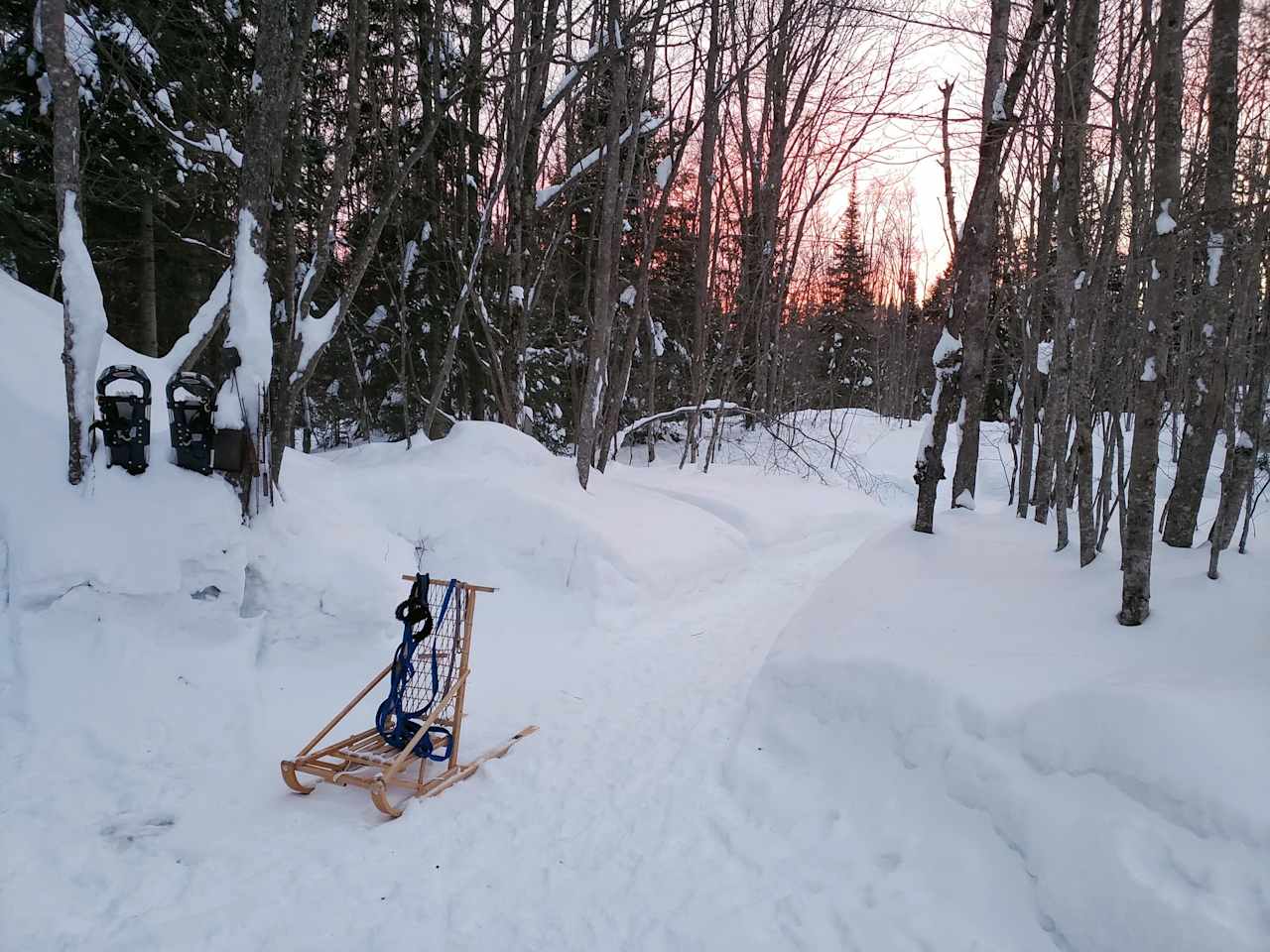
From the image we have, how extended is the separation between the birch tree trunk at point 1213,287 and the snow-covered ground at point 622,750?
1.78ft

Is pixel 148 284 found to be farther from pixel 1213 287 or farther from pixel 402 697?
pixel 1213 287

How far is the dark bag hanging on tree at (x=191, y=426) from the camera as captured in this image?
5.54 m

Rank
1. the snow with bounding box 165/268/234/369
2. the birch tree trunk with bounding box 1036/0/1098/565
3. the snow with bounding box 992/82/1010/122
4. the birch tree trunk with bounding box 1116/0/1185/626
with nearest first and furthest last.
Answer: the birch tree trunk with bounding box 1116/0/1185/626, the snow with bounding box 165/268/234/369, the birch tree trunk with bounding box 1036/0/1098/565, the snow with bounding box 992/82/1010/122

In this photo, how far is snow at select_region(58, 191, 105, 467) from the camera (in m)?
5.05

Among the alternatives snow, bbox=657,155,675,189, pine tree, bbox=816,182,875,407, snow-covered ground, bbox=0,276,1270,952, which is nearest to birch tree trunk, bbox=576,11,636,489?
snow, bbox=657,155,675,189

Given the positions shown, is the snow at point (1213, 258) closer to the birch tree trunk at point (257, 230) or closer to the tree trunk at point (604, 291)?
the tree trunk at point (604, 291)

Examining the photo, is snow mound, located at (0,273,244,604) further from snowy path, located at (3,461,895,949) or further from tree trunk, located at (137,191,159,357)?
tree trunk, located at (137,191,159,357)

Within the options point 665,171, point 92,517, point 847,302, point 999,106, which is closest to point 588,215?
point 665,171

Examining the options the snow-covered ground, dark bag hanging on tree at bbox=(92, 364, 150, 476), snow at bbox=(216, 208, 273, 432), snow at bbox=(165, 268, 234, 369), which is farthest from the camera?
snow at bbox=(165, 268, 234, 369)

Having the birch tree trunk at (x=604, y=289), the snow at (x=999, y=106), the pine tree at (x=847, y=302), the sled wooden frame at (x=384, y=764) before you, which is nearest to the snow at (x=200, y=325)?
the sled wooden frame at (x=384, y=764)

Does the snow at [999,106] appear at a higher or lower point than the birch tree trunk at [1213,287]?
higher

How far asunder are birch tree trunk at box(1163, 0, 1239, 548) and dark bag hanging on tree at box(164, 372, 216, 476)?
270 inches

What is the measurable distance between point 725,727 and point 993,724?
6.75ft

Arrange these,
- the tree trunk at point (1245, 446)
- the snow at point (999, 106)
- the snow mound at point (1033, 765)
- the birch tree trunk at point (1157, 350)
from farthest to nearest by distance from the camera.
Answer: the snow at point (999, 106) < the tree trunk at point (1245, 446) < the birch tree trunk at point (1157, 350) < the snow mound at point (1033, 765)
